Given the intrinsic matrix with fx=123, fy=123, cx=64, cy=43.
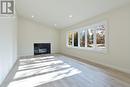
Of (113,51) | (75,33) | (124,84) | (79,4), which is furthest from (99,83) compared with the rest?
(75,33)

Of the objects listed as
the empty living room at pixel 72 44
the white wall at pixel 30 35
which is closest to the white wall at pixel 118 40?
the empty living room at pixel 72 44

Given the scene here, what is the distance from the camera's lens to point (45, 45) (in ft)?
33.0

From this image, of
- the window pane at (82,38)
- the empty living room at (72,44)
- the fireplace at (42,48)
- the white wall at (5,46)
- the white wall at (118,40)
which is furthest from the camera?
the fireplace at (42,48)

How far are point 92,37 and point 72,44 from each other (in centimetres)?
272

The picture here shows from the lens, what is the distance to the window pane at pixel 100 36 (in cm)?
567

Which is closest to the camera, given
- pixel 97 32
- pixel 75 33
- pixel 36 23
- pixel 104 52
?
pixel 104 52

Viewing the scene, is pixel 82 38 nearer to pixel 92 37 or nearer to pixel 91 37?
pixel 91 37

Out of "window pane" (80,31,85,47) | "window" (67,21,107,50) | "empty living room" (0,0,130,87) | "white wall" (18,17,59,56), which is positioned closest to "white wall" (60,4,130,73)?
"empty living room" (0,0,130,87)

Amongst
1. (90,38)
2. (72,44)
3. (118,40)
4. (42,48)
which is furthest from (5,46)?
(42,48)

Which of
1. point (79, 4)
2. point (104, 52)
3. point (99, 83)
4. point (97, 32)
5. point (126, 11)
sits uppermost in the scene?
point (79, 4)

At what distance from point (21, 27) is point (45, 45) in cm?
233

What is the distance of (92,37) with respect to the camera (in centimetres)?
661

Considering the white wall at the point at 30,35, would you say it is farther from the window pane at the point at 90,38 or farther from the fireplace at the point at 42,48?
the window pane at the point at 90,38

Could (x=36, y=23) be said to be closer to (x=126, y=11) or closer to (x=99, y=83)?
(x=126, y=11)
